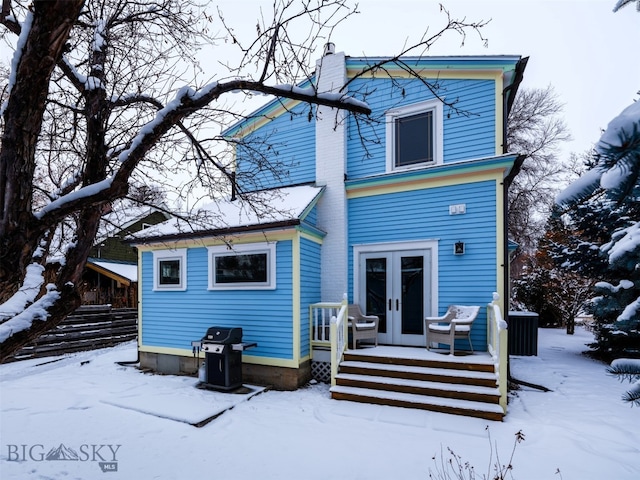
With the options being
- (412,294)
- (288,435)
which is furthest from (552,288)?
(288,435)

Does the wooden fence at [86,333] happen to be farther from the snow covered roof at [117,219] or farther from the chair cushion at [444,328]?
the chair cushion at [444,328]

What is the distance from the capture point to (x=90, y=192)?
8.06 ft

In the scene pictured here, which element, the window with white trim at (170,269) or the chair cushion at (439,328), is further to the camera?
the window with white trim at (170,269)

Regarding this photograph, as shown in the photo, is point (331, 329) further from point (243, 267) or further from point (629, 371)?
point (629, 371)

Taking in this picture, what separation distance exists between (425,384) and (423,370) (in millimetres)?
282

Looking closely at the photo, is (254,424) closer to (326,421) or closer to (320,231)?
(326,421)

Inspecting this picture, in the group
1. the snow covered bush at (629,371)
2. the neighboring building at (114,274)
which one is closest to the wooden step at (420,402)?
the snow covered bush at (629,371)

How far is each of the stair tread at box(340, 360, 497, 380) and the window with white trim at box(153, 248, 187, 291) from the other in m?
4.46

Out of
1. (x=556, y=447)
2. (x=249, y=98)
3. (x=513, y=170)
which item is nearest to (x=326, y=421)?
(x=556, y=447)

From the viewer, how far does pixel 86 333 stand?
1042 centimetres

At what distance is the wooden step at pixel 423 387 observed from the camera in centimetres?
509

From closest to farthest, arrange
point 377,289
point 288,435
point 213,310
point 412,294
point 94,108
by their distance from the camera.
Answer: point 94,108 → point 288,435 → point 412,294 → point 213,310 → point 377,289

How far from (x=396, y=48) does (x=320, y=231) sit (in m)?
5.02

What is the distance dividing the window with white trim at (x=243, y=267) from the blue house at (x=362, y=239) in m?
0.03
